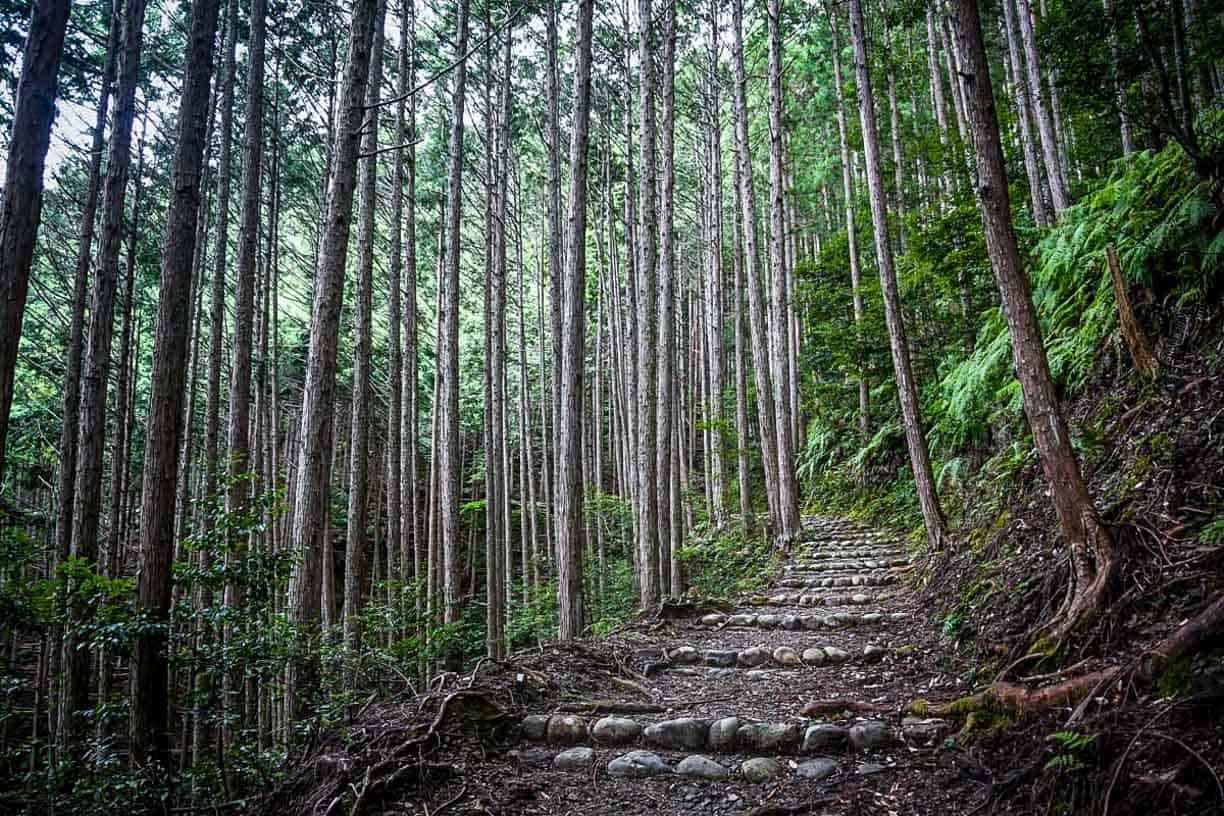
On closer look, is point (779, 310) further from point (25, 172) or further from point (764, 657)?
point (25, 172)

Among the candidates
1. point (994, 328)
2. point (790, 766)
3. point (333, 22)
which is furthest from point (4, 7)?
Answer: point (994, 328)

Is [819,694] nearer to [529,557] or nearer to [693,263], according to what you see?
[529,557]

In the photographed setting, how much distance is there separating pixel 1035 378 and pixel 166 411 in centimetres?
549

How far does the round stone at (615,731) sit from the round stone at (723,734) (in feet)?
1.48

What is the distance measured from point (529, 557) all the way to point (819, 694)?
14476mm

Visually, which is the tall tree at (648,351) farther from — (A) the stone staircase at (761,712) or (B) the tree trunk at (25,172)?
(B) the tree trunk at (25,172)

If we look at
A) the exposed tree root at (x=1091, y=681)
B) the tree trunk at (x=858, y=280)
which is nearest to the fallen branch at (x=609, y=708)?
the exposed tree root at (x=1091, y=681)

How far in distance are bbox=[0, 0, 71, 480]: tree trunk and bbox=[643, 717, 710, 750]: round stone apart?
3.64m

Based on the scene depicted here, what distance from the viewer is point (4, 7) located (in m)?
7.89

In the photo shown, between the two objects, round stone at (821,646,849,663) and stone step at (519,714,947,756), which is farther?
round stone at (821,646,849,663)

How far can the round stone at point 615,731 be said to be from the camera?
3.61 meters

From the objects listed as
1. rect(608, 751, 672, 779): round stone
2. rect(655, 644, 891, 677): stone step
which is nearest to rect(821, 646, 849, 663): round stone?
rect(655, 644, 891, 677): stone step

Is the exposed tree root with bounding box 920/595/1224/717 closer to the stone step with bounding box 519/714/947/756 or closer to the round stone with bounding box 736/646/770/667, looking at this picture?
the stone step with bounding box 519/714/947/756

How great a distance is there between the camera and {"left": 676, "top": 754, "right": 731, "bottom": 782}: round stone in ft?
10.2
